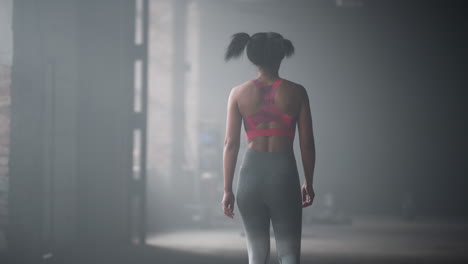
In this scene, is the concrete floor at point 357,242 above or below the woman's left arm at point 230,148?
below

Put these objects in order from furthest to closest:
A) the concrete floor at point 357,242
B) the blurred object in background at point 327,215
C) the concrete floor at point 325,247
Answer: the blurred object in background at point 327,215 → the concrete floor at point 357,242 → the concrete floor at point 325,247

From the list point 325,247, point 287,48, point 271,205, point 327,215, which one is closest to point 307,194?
point 271,205

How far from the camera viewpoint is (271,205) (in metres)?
2.35

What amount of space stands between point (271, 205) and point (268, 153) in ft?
0.74

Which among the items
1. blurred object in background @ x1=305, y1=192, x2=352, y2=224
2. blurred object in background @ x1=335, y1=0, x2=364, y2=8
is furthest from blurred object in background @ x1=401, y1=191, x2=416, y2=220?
blurred object in background @ x1=335, y1=0, x2=364, y2=8

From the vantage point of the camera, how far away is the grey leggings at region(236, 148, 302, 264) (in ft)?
7.68

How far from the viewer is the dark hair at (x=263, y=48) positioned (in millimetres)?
2441

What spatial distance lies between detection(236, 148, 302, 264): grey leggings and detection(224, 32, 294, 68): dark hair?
0.42 m

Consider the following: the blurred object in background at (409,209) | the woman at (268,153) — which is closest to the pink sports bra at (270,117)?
the woman at (268,153)

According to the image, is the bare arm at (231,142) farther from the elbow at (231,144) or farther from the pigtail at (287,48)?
the pigtail at (287,48)

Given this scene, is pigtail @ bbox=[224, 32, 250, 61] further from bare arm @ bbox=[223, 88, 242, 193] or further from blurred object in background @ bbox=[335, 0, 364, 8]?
blurred object in background @ bbox=[335, 0, 364, 8]

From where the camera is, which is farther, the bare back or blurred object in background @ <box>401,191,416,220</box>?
blurred object in background @ <box>401,191,416,220</box>

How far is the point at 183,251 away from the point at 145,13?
→ 268 centimetres

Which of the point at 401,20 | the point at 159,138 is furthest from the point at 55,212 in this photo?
the point at 401,20
